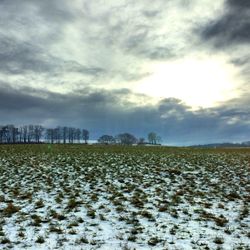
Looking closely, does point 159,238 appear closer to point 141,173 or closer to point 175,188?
point 175,188

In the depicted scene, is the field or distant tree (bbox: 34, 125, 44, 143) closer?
the field

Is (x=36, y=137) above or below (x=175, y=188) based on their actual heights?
above

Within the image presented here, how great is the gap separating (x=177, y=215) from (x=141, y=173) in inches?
429

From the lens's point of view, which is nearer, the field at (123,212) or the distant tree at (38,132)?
the field at (123,212)

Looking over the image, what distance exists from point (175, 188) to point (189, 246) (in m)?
8.77

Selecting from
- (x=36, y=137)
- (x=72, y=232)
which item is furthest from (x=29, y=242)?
(x=36, y=137)

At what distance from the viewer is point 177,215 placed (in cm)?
1140

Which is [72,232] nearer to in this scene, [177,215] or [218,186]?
[177,215]

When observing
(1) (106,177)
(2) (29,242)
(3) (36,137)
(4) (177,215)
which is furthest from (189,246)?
(3) (36,137)

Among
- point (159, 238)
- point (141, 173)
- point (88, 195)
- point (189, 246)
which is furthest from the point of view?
point (141, 173)

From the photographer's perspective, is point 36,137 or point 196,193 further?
point 36,137

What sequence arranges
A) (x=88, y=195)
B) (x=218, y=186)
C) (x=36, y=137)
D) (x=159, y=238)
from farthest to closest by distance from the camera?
(x=36, y=137) → (x=218, y=186) → (x=88, y=195) → (x=159, y=238)

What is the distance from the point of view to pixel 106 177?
2028 cm

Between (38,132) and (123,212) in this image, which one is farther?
(38,132)
